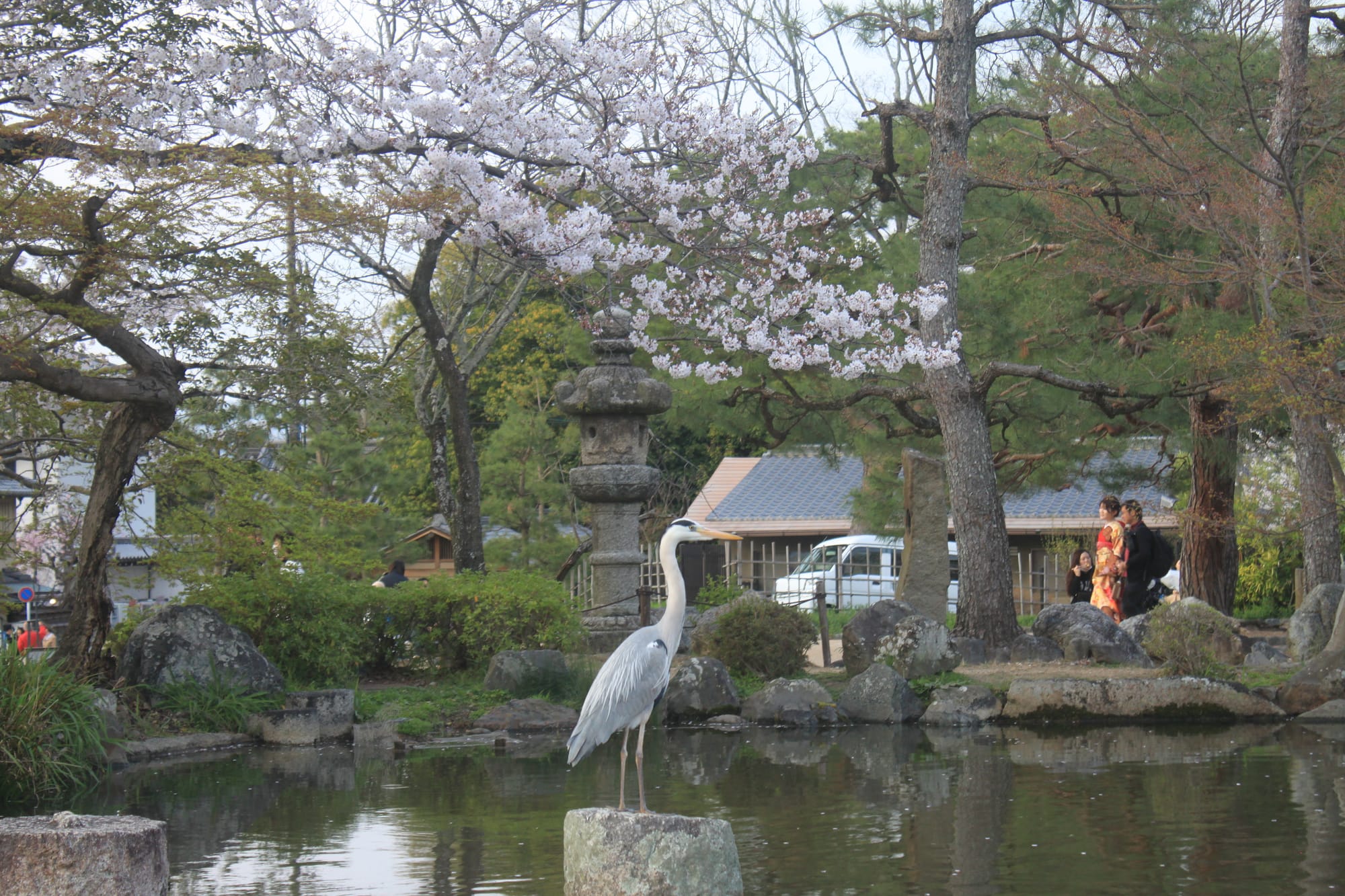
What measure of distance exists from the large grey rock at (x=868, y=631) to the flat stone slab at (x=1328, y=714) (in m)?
3.75

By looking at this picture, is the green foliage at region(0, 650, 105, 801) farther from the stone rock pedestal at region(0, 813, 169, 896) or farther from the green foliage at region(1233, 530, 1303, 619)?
the green foliage at region(1233, 530, 1303, 619)

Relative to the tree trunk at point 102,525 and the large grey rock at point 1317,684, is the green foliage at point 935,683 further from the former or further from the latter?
the tree trunk at point 102,525

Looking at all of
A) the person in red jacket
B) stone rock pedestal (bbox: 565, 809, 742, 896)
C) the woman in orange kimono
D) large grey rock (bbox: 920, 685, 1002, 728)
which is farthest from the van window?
stone rock pedestal (bbox: 565, 809, 742, 896)

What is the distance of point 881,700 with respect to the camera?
12.7m

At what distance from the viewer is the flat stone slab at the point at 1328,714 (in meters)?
12.1

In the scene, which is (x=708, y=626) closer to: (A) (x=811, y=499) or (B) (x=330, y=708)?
(B) (x=330, y=708)

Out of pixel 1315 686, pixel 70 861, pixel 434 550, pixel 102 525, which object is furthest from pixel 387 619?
pixel 434 550

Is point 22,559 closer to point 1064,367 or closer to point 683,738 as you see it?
point 683,738

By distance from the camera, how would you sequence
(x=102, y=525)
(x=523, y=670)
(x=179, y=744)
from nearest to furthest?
(x=179, y=744) < (x=102, y=525) < (x=523, y=670)

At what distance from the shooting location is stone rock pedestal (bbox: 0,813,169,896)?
17.5 ft

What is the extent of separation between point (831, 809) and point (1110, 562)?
9.16 metres

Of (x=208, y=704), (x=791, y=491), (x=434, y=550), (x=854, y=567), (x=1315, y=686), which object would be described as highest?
(x=791, y=491)

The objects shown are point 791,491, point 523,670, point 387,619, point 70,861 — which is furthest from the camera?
point 791,491

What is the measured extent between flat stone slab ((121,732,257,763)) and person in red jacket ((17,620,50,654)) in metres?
5.36
